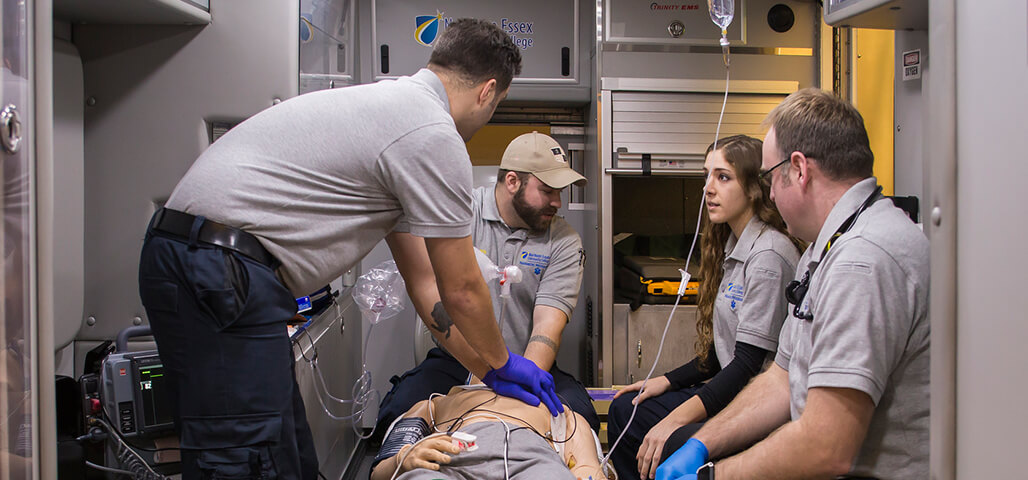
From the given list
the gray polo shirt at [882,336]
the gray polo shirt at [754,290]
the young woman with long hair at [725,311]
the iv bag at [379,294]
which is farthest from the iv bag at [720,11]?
the iv bag at [379,294]

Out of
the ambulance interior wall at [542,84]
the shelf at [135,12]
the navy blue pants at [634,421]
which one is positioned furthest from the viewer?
the ambulance interior wall at [542,84]

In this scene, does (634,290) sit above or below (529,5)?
below

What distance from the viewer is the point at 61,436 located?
70.3 inches

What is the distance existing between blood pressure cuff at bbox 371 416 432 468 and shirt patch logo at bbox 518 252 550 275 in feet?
3.32

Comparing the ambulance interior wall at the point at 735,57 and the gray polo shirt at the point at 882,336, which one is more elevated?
the ambulance interior wall at the point at 735,57

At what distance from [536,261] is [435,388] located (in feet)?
2.33

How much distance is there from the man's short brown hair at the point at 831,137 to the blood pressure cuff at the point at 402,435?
129 centimetres

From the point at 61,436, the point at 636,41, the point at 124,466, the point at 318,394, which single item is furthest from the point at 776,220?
the point at 61,436

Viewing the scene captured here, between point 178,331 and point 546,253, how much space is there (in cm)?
175

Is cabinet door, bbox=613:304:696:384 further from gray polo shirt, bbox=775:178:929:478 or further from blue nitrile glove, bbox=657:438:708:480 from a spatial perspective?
gray polo shirt, bbox=775:178:929:478

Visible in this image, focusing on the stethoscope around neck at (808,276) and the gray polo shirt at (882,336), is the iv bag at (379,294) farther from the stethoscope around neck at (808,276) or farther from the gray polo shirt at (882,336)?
the gray polo shirt at (882,336)

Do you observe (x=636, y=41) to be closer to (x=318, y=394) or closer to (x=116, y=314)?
(x=318, y=394)

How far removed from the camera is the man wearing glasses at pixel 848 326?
1.28 meters

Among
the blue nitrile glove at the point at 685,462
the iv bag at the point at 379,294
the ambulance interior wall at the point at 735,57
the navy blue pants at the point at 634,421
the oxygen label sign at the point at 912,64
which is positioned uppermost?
the ambulance interior wall at the point at 735,57
